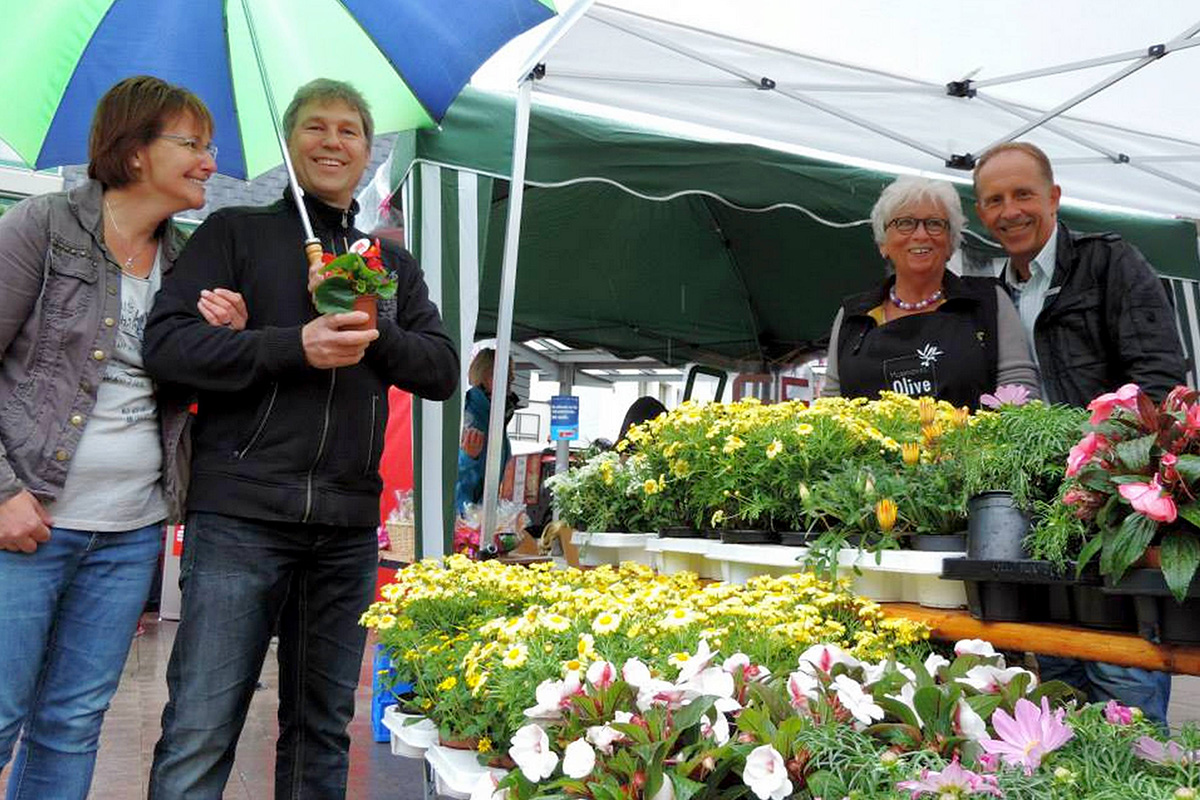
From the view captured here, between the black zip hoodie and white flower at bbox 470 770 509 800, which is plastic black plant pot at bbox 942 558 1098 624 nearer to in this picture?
white flower at bbox 470 770 509 800

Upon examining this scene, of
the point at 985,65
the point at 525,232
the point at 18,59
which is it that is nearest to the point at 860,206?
the point at 985,65

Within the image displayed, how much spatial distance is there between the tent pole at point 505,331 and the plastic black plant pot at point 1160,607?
2460 millimetres

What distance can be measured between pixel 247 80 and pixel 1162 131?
3.95m

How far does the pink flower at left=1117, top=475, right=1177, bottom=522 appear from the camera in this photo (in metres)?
1.25

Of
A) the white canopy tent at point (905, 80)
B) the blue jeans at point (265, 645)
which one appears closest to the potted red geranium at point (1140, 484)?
the blue jeans at point (265, 645)

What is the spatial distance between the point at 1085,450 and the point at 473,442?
→ 4.45 metres

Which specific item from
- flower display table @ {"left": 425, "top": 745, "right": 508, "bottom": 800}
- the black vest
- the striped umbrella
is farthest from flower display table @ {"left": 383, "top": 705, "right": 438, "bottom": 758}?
the striped umbrella

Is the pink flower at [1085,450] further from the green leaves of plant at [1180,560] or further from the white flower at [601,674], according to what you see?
the white flower at [601,674]

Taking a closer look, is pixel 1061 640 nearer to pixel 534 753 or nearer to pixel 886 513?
pixel 886 513

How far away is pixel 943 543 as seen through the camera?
1746 millimetres

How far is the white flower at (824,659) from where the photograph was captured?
130 cm

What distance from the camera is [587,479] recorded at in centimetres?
267

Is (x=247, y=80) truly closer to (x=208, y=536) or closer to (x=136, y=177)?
(x=136, y=177)

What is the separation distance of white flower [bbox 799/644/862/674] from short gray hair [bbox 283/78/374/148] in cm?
150
